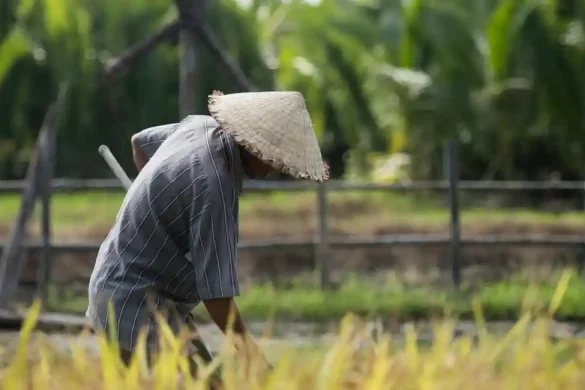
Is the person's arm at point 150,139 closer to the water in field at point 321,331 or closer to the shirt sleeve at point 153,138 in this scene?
the shirt sleeve at point 153,138

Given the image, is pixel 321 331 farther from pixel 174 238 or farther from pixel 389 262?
pixel 174 238

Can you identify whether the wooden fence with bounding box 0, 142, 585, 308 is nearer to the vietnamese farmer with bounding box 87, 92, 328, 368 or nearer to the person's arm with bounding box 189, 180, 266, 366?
the vietnamese farmer with bounding box 87, 92, 328, 368

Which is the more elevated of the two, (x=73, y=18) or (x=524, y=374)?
(x=73, y=18)

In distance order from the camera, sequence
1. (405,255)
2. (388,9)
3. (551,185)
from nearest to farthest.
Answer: (551,185), (405,255), (388,9)

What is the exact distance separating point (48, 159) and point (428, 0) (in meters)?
7.26

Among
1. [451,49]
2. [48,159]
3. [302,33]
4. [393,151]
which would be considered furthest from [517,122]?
[48,159]

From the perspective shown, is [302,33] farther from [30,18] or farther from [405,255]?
[405,255]

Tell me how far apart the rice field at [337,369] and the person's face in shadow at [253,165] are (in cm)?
51

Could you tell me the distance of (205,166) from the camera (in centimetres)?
255

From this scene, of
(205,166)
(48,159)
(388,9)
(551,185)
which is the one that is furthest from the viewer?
(388,9)

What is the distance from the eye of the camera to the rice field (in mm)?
2070

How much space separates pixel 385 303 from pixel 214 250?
4.07 meters

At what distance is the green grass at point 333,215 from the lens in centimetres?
923

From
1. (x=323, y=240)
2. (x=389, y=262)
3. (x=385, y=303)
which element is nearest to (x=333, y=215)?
(x=389, y=262)
